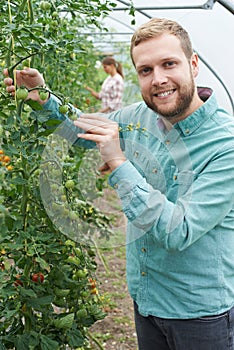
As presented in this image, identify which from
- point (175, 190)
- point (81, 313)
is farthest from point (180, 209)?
point (81, 313)

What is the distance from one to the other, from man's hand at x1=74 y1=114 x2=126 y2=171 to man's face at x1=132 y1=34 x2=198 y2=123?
0.20 meters

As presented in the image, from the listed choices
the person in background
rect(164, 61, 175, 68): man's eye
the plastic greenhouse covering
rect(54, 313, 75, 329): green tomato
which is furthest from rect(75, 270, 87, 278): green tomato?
the plastic greenhouse covering

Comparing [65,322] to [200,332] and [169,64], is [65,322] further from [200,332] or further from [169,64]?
[169,64]

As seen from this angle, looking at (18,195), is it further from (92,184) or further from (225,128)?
(225,128)

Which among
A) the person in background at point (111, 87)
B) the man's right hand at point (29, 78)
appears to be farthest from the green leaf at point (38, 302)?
the person in background at point (111, 87)

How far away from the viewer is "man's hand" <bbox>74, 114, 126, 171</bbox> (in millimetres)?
1251

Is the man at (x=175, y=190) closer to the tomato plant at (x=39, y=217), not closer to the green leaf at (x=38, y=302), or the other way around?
the tomato plant at (x=39, y=217)

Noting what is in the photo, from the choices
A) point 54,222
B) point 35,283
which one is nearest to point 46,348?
point 35,283

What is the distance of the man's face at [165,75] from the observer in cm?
142

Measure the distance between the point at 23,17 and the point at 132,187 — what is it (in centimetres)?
49

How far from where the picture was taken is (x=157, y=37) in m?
1.42

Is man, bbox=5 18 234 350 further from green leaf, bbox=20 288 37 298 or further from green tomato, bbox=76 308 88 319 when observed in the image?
green leaf, bbox=20 288 37 298

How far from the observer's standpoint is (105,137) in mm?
1249

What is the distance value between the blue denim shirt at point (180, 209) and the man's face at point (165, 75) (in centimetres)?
6
